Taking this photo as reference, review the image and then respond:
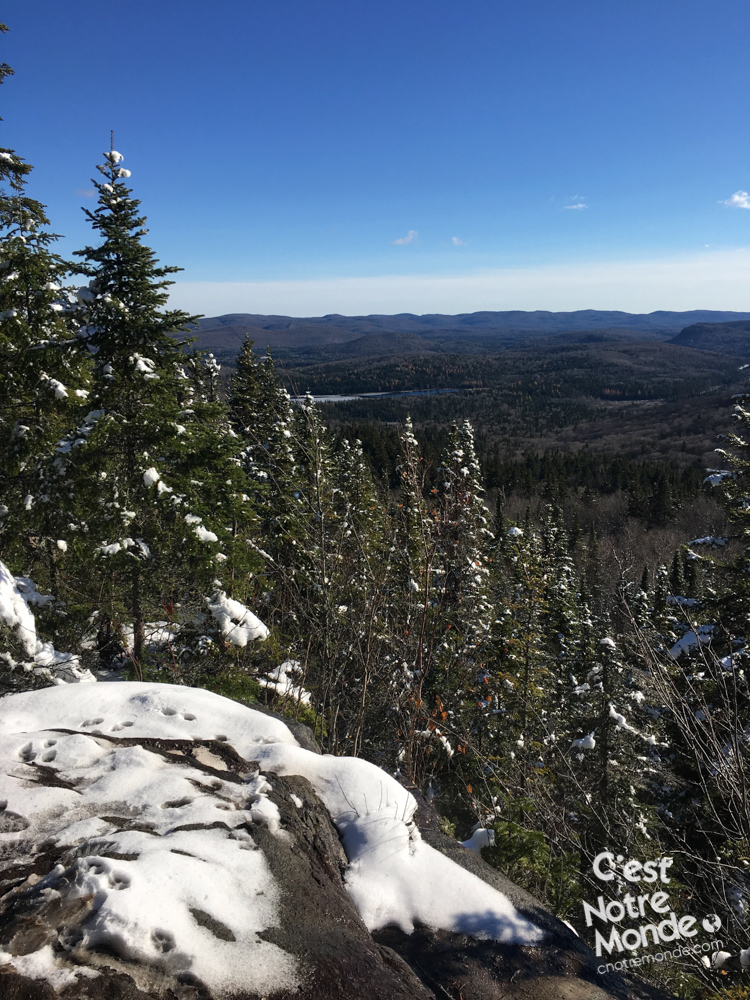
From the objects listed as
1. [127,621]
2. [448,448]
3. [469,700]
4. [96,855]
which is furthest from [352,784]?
[448,448]

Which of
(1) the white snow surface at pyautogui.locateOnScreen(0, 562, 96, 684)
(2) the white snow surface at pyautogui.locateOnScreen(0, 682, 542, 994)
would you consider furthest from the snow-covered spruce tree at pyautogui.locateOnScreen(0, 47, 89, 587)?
(2) the white snow surface at pyautogui.locateOnScreen(0, 682, 542, 994)

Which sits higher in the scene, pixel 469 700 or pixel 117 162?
pixel 117 162

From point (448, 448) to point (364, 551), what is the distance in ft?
42.8

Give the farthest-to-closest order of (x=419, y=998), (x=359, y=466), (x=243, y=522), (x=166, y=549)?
(x=359, y=466) < (x=243, y=522) < (x=166, y=549) < (x=419, y=998)

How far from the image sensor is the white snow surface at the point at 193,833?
292cm

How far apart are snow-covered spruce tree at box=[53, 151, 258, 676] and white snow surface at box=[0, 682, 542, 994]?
3.88m

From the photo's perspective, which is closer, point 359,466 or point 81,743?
point 81,743

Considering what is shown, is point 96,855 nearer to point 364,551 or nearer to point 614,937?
point 614,937

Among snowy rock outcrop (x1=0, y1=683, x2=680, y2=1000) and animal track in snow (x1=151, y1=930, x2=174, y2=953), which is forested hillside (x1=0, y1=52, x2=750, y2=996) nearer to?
snowy rock outcrop (x1=0, y1=683, x2=680, y2=1000)

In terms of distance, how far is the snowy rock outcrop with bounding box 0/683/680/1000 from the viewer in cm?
279

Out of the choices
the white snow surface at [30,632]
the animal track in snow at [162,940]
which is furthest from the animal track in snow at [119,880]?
the white snow surface at [30,632]

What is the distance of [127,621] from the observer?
10.3m

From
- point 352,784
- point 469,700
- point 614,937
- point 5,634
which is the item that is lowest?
point 469,700

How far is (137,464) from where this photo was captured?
9406mm
